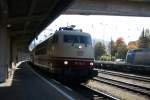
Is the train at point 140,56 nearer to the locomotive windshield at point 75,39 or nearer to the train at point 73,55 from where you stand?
the locomotive windshield at point 75,39

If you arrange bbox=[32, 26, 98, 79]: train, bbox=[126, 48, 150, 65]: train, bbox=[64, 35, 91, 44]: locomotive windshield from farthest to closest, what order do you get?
1. bbox=[126, 48, 150, 65]: train
2. bbox=[64, 35, 91, 44]: locomotive windshield
3. bbox=[32, 26, 98, 79]: train

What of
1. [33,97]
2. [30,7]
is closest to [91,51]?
[30,7]

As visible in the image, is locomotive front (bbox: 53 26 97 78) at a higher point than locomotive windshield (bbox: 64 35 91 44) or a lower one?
lower

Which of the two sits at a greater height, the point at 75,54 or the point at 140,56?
the point at 140,56

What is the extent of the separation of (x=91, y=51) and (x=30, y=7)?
4795mm

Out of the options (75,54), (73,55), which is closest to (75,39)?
(75,54)

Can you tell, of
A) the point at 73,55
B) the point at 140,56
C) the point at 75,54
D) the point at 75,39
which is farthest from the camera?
the point at 140,56

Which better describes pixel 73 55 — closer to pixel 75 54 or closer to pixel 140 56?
pixel 75 54

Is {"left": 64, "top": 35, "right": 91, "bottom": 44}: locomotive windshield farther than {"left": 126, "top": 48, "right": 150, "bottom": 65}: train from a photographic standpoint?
No

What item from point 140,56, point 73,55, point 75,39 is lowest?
point 73,55

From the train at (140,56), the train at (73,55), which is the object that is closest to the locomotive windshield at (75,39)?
the train at (73,55)

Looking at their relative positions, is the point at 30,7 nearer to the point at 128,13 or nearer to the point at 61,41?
the point at 61,41

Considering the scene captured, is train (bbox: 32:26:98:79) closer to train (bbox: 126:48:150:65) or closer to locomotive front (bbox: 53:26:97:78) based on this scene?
locomotive front (bbox: 53:26:97:78)

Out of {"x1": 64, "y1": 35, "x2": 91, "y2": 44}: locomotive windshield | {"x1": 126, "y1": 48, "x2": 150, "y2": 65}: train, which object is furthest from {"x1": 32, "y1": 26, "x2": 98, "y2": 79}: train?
{"x1": 126, "y1": 48, "x2": 150, "y2": 65}: train
